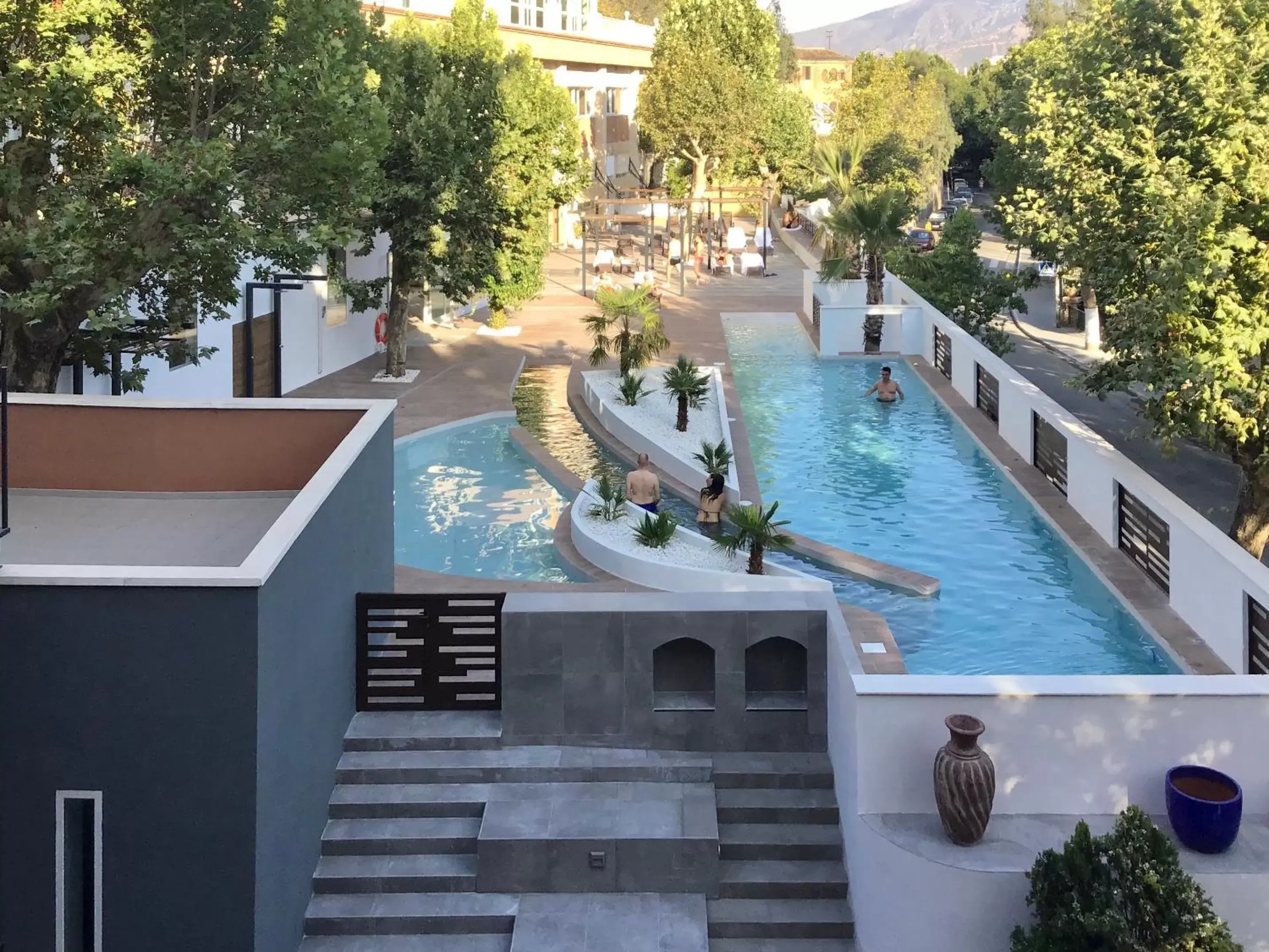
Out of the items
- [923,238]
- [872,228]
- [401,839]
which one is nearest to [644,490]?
[401,839]

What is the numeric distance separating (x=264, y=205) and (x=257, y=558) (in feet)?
21.0

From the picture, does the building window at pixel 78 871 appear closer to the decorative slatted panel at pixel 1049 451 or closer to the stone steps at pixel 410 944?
the stone steps at pixel 410 944

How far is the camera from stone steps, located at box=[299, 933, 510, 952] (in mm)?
8875

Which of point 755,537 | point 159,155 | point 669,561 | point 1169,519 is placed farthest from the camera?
point 669,561

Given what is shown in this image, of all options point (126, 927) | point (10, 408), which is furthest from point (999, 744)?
point (10, 408)

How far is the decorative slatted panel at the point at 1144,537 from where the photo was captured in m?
14.7

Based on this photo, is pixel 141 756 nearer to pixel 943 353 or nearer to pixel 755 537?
pixel 755 537

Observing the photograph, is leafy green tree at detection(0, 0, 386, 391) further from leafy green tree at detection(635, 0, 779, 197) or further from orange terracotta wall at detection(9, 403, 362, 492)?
leafy green tree at detection(635, 0, 779, 197)

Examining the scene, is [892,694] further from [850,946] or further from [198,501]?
[198,501]

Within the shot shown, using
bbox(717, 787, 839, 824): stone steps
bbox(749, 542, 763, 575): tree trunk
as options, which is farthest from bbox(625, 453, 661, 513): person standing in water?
bbox(717, 787, 839, 824): stone steps

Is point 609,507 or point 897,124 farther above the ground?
point 897,124

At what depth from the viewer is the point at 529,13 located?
162 ft

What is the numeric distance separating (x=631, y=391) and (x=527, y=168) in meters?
6.79

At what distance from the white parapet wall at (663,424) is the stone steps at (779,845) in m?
9.37
